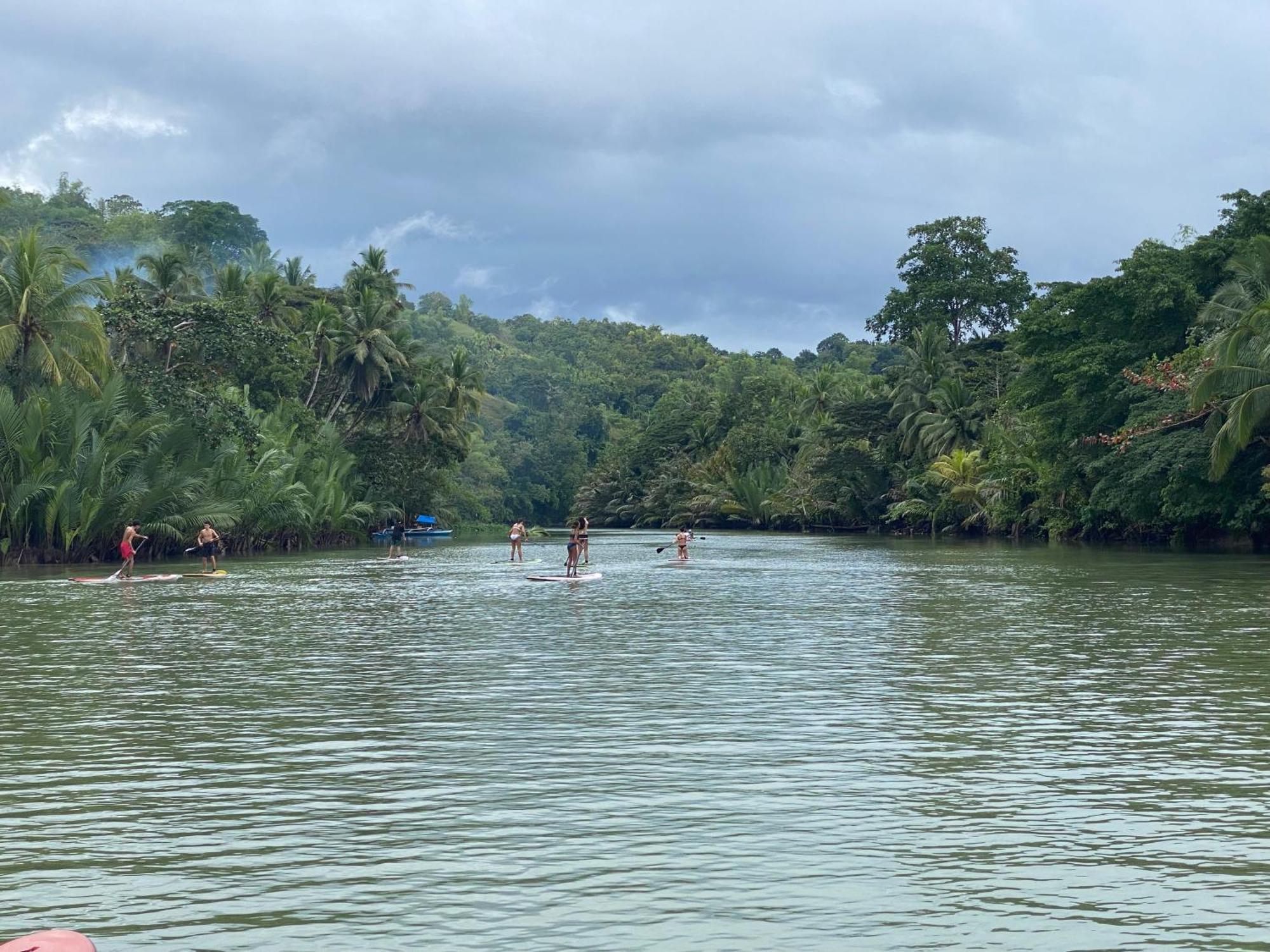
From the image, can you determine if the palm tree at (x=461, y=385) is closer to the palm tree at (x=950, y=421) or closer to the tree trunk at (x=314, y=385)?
the tree trunk at (x=314, y=385)

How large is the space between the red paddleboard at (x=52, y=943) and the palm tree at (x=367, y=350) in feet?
251

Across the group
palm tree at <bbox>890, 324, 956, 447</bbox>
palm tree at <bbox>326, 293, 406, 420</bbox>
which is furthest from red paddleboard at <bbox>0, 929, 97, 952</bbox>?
palm tree at <bbox>890, 324, 956, 447</bbox>

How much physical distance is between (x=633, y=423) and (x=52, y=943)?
147849 millimetres

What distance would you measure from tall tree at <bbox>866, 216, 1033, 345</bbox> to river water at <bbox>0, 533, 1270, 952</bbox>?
81.8 meters

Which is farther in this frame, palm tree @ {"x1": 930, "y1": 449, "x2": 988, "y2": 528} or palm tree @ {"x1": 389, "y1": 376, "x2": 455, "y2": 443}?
palm tree @ {"x1": 389, "y1": 376, "x2": 455, "y2": 443}

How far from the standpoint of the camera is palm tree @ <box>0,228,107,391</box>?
141 ft

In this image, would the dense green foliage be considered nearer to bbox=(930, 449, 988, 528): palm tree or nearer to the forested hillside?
the forested hillside

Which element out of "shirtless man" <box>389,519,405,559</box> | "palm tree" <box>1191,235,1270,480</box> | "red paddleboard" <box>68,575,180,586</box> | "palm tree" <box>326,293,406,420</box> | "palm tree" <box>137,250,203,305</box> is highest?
"palm tree" <box>137,250,203,305</box>

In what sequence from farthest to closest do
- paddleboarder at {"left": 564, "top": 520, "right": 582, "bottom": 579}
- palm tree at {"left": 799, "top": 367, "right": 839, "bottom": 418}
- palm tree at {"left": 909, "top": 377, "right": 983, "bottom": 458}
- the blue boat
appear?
palm tree at {"left": 799, "top": 367, "right": 839, "bottom": 418}, palm tree at {"left": 909, "top": 377, "right": 983, "bottom": 458}, the blue boat, paddleboarder at {"left": 564, "top": 520, "right": 582, "bottom": 579}

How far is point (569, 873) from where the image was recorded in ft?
25.3

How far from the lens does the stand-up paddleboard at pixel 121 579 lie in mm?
34844

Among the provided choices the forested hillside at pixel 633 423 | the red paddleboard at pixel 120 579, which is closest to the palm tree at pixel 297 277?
the forested hillside at pixel 633 423

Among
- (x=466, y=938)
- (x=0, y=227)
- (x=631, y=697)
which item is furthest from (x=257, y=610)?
(x=0, y=227)

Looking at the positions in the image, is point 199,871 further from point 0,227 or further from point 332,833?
point 0,227
